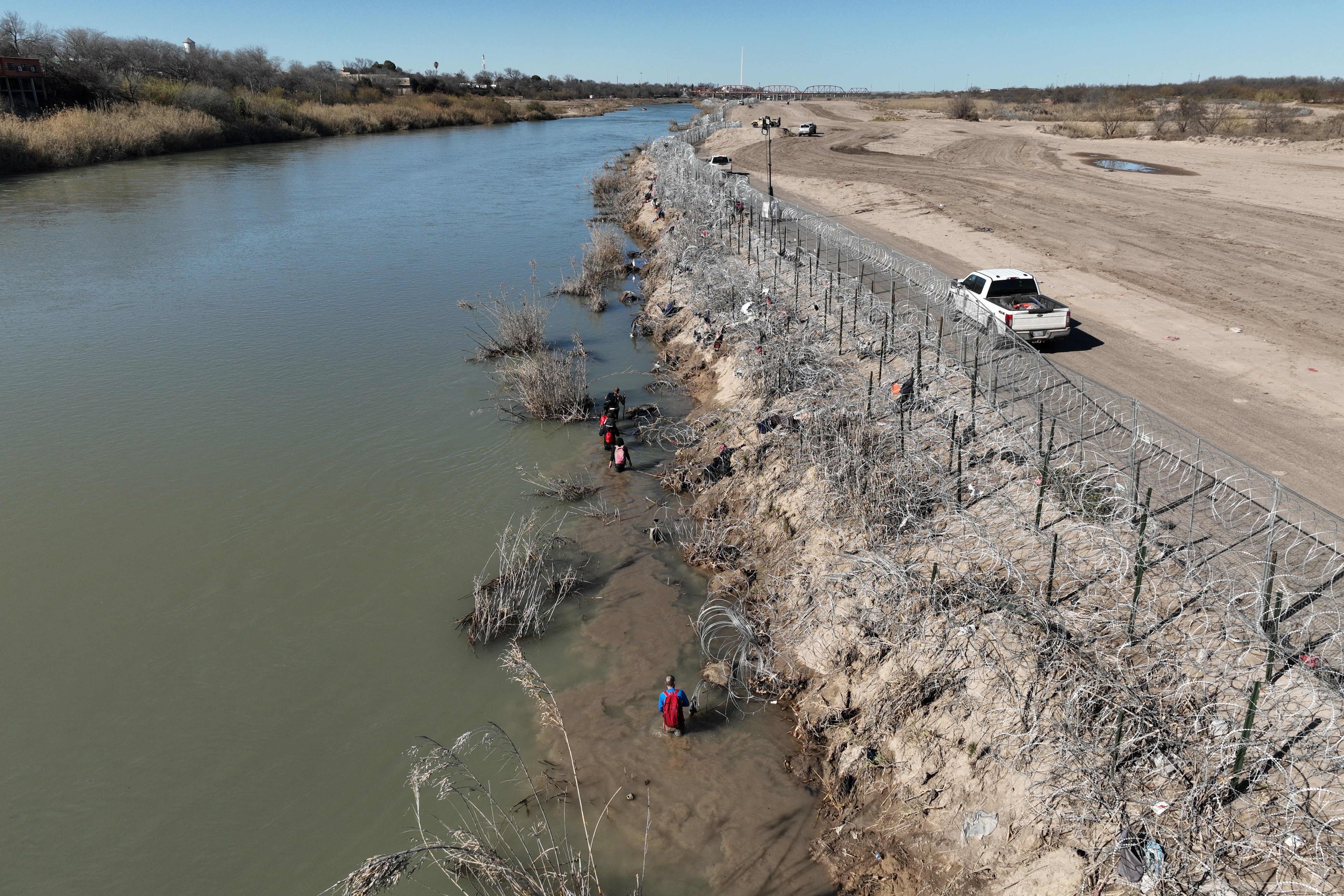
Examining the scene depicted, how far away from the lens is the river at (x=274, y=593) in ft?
27.4

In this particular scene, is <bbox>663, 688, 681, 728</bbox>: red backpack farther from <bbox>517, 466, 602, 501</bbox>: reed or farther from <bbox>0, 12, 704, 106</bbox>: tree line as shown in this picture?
<bbox>0, 12, 704, 106</bbox>: tree line

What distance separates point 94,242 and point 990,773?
134ft

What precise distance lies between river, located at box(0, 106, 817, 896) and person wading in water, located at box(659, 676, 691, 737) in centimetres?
21

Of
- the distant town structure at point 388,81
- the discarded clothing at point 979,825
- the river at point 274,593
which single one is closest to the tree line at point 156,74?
the distant town structure at point 388,81

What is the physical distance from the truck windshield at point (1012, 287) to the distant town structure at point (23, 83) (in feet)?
263

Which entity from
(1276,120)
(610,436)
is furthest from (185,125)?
(1276,120)

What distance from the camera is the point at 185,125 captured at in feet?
228

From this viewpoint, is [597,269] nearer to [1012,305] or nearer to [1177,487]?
[1012,305]

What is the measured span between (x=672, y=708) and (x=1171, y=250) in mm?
25255

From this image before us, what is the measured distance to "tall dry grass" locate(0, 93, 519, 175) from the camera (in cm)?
5516

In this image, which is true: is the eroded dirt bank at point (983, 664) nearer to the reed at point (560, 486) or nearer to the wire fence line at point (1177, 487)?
the wire fence line at point (1177, 487)

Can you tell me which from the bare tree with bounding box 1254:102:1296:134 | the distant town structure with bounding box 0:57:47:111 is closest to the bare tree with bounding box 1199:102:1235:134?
the bare tree with bounding box 1254:102:1296:134

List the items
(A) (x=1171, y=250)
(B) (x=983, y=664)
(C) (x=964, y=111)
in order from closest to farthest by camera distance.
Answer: (B) (x=983, y=664)
(A) (x=1171, y=250)
(C) (x=964, y=111)

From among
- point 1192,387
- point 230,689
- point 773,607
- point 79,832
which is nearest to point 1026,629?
point 773,607
